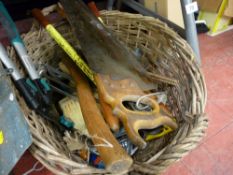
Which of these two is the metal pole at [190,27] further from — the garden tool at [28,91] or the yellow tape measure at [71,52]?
the garden tool at [28,91]

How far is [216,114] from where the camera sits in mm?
848

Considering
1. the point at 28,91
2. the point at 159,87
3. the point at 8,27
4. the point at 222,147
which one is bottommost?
the point at 222,147

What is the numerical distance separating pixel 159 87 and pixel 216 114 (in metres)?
0.36

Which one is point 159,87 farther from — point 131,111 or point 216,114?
point 216,114

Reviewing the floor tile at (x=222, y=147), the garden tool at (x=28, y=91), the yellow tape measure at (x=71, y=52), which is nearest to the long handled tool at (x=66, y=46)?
the yellow tape measure at (x=71, y=52)

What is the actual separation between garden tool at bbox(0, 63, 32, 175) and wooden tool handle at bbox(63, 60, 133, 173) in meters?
0.11

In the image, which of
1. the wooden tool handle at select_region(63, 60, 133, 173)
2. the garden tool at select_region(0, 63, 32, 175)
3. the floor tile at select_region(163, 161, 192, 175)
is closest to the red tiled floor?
the floor tile at select_region(163, 161, 192, 175)

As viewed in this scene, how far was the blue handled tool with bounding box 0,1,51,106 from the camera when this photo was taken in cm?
52

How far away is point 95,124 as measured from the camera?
457 millimetres

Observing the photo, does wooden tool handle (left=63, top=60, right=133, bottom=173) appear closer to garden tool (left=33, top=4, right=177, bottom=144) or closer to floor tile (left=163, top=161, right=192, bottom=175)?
garden tool (left=33, top=4, right=177, bottom=144)

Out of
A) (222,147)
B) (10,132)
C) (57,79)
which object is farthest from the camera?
(222,147)

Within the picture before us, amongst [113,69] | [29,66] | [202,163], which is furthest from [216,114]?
[29,66]

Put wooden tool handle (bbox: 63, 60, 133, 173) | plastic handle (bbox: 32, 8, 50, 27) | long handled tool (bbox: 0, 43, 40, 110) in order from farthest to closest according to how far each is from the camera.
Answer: plastic handle (bbox: 32, 8, 50, 27), long handled tool (bbox: 0, 43, 40, 110), wooden tool handle (bbox: 63, 60, 133, 173)

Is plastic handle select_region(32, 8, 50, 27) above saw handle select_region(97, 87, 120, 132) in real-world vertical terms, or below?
above
